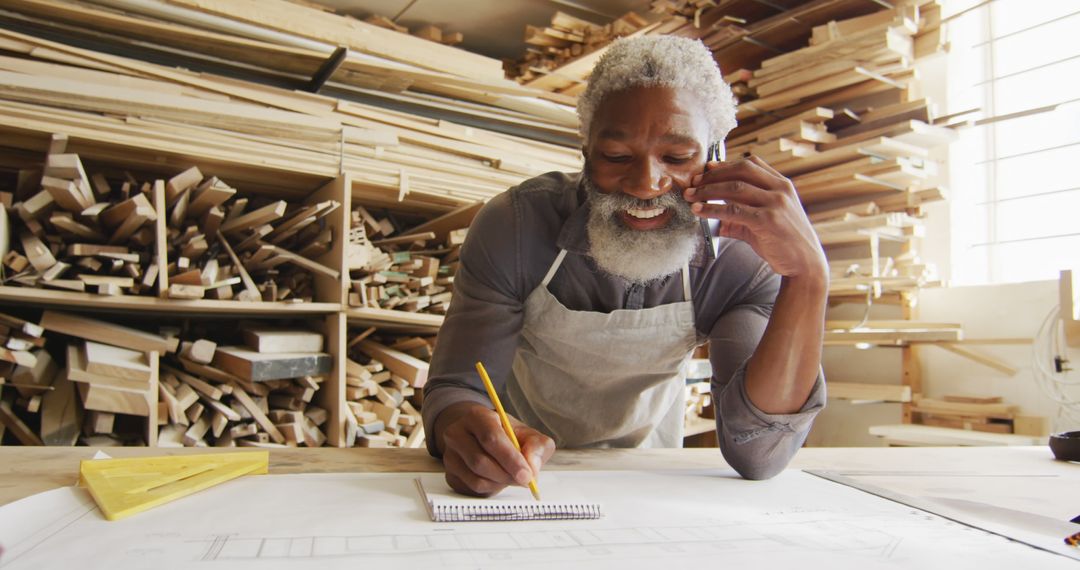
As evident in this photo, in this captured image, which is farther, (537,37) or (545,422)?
(537,37)

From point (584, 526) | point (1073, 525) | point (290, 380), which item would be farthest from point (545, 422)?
point (290, 380)

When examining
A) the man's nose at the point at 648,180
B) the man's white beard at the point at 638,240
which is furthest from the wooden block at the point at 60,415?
the man's nose at the point at 648,180

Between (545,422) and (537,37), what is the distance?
2.88 meters

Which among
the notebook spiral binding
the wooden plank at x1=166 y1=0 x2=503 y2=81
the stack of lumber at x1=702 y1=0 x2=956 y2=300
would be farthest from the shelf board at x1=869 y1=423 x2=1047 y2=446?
the notebook spiral binding

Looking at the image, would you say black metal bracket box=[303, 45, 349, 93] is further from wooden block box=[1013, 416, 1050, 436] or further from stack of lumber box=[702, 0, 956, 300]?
wooden block box=[1013, 416, 1050, 436]

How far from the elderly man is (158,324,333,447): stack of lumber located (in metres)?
1.33

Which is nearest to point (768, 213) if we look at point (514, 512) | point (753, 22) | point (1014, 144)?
point (514, 512)

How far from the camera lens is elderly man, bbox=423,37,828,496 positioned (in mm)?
1380

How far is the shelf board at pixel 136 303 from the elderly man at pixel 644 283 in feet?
4.23

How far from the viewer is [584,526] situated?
0.95 m

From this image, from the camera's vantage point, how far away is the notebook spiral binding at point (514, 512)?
965 millimetres

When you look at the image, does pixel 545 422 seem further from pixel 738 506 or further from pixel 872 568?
pixel 872 568

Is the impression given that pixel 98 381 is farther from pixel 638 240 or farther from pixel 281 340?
pixel 638 240

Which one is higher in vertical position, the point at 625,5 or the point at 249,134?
the point at 625,5
